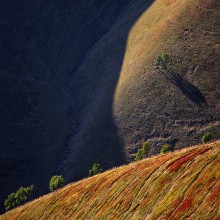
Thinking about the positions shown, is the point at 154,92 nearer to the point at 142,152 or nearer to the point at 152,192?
the point at 142,152

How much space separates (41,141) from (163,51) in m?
60.5

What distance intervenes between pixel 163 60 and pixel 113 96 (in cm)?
2338

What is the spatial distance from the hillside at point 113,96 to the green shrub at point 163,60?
2399mm

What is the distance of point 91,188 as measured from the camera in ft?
268

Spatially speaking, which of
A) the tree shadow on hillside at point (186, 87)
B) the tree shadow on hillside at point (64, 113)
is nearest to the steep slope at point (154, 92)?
the tree shadow on hillside at point (186, 87)

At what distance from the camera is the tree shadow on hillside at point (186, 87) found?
125 meters

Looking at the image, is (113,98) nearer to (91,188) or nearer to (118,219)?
(91,188)

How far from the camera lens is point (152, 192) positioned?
219ft

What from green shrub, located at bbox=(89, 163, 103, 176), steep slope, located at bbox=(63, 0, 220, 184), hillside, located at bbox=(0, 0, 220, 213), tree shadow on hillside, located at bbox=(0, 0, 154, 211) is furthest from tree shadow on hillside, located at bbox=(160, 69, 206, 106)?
green shrub, located at bbox=(89, 163, 103, 176)

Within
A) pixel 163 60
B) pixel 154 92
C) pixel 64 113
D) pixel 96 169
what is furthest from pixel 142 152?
pixel 64 113

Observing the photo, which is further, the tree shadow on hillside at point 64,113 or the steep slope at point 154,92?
the tree shadow on hillside at point 64,113

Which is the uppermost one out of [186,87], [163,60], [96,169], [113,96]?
[113,96]

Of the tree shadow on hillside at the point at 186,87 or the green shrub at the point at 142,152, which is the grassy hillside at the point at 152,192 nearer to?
the green shrub at the point at 142,152

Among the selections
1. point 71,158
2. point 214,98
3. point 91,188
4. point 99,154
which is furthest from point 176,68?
point 91,188
